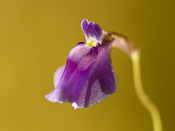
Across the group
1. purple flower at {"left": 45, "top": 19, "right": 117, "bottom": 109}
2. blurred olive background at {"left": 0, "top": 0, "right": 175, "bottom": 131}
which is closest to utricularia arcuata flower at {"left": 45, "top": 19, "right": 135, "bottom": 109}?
purple flower at {"left": 45, "top": 19, "right": 117, "bottom": 109}

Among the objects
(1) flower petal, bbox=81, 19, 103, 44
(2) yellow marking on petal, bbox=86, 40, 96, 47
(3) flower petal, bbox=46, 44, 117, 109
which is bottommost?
(3) flower petal, bbox=46, 44, 117, 109

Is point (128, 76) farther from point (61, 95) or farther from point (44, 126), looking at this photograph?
point (61, 95)

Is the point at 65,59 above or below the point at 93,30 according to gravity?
above

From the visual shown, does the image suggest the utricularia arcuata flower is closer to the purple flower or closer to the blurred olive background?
the purple flower

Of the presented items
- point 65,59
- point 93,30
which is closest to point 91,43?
point 93,30

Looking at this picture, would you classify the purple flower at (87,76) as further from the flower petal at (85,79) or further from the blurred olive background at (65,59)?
the blurred olive background at (65,59)

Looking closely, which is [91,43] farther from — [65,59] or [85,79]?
[65,59]

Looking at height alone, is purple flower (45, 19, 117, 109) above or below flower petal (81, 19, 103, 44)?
below

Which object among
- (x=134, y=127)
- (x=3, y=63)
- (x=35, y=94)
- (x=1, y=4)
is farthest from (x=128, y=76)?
(x=1, y=4)

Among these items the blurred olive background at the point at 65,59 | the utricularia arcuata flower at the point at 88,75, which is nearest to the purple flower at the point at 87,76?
the utricularia arcuata flower at the point at 88,75
